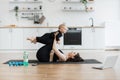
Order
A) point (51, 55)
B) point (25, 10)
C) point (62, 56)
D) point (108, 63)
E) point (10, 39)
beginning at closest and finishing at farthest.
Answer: point (108, 63) → point (62, 56) → point (51, 55) → point (10, 39) → point (25, 10)

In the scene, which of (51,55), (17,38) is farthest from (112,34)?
(51,55)

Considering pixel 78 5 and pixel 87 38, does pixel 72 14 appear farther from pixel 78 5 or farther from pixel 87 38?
pixel 87 38

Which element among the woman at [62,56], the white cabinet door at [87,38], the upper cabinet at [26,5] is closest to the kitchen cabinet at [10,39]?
the upper cabinet at [26,5]

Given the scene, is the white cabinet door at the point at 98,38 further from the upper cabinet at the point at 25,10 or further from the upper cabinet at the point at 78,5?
the upper cabinet at the point at 25,10

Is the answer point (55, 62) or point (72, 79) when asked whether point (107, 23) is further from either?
point (72, 79)

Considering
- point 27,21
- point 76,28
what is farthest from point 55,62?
point 27,21

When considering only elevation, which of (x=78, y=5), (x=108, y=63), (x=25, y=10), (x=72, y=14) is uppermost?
(x=78, y=5)

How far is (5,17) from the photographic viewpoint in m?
9.36

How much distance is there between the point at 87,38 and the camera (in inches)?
345

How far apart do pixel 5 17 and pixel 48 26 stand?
162 cm

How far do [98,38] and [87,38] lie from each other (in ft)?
1.18

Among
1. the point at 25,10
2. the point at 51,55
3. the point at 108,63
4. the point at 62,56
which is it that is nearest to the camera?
the point at 108,63

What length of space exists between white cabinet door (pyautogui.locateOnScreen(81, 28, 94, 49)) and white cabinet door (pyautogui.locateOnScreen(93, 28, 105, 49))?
0.10m

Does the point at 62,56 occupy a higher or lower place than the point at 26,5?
lower
